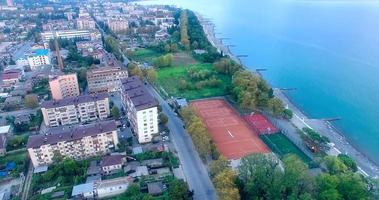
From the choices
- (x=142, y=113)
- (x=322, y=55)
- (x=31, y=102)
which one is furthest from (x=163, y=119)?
(x=322, y=55)

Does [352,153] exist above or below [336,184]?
below

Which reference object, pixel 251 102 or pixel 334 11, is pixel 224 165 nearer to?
pixel 251 102

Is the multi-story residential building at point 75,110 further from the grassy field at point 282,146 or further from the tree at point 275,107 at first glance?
the tree at point 275,107

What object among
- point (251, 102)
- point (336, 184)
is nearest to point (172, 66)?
point (251, 102)

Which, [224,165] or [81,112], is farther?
[81,112]

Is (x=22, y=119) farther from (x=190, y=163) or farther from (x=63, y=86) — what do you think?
(x=190, y=163)

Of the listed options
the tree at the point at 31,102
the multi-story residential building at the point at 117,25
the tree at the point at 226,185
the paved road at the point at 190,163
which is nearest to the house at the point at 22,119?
the tree at the point at 31,102

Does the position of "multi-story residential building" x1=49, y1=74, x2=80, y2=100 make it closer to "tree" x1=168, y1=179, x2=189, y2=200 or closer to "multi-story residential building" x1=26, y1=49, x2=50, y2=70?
"multi-story residential building" x1=26, y1=49, x2=50, y2=70
